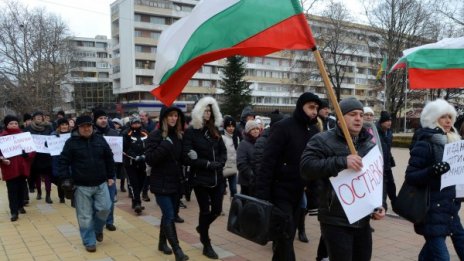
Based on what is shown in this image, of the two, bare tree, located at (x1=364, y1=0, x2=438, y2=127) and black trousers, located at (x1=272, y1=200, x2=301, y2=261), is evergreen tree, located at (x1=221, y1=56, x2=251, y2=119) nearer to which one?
bare tree, located at (x1=364, y1=0, x2=438, y2=127)

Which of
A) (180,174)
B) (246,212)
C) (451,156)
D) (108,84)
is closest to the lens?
(451,156)

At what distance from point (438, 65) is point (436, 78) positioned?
20cm

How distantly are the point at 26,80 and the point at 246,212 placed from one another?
1798 inches

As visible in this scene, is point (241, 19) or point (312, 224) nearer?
point (241, 19)

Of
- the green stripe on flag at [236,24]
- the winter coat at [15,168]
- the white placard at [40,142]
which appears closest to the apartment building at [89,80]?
the white placard at [40,142]

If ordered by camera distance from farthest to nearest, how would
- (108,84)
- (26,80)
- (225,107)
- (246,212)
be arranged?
(108,84) → (225,107) → (26,80) → (246,212)

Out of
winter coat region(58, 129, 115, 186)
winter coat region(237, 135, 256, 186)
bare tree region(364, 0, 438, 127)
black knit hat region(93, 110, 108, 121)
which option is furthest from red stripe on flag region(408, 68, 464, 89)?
bare tree region(364, 0, 438, 127)

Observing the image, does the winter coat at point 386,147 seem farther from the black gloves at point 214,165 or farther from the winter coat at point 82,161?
the winter coat at point 82,161

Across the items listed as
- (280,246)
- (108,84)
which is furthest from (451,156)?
(108,84)

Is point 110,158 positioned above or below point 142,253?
above

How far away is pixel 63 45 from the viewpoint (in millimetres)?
46250

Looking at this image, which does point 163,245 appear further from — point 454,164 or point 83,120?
point 454,164

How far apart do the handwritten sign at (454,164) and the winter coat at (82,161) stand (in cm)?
429

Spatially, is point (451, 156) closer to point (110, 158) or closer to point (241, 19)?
point (241, 19)
